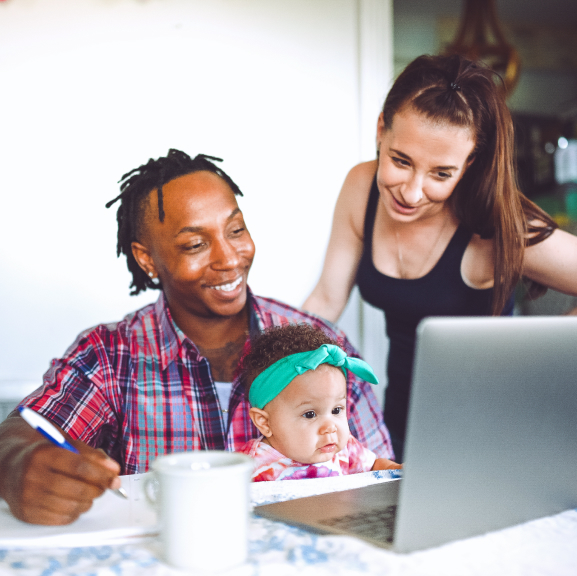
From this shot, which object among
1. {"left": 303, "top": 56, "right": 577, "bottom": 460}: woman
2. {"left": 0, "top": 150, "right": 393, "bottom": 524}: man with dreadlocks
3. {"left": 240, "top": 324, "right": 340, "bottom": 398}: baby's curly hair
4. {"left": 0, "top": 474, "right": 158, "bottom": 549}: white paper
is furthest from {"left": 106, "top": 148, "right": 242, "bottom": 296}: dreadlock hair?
{"left": 0, "top": 474, "right": 158, "bottom": 549}: white paper

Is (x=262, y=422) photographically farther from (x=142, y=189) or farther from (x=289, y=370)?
(x=142, y=189)

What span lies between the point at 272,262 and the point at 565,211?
2606mm

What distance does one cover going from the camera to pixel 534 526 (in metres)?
0.71

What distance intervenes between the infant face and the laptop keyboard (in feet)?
1.19

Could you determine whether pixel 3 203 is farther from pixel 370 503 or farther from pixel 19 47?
pixel 370 503

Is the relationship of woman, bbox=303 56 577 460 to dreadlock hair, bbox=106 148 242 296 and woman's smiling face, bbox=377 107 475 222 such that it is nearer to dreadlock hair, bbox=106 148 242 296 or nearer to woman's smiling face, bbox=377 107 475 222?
woman's smiling face, bbox=377 107 475 222

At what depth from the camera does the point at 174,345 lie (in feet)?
4.18

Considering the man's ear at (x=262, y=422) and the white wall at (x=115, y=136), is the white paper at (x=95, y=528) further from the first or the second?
the white wall at (x=115, y=136)

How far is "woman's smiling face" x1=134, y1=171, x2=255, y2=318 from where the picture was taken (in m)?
1.25

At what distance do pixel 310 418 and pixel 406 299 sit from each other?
1.74 ft

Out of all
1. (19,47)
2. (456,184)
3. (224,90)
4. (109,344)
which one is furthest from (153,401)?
(19,47)

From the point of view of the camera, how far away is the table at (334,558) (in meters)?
0.58

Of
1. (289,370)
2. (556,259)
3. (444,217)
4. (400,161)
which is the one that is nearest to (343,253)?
(444,217)

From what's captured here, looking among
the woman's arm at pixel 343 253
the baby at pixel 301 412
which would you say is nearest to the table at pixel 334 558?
the baby at pixel 301 412
